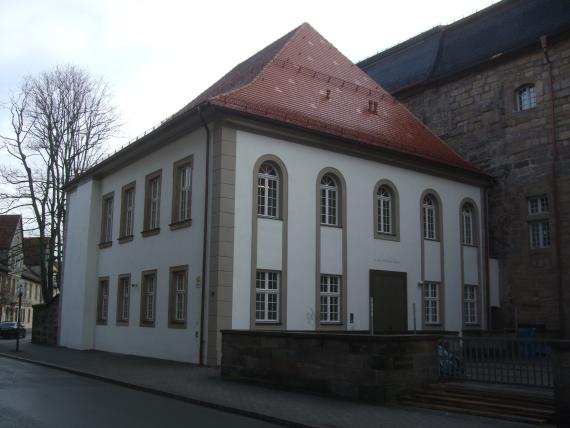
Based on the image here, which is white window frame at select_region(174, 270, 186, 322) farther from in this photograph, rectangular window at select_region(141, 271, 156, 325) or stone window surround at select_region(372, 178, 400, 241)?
stone window surround at select_region(372, 178, 400, 241)

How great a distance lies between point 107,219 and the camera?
1022 inches

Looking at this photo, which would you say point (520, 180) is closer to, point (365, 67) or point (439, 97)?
point (439, 97)

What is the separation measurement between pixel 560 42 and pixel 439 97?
5786mm

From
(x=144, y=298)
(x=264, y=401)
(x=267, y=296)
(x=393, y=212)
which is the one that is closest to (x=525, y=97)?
(x=393, y=212)

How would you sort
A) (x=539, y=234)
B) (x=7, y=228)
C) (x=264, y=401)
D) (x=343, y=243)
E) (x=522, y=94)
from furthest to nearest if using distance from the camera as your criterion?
(x=7, y=228) < (x=522, y=94) < (x=539, y=234) < (x=343, y=243) < (x=264, y=401)

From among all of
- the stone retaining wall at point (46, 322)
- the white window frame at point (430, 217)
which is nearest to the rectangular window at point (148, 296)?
the stone retaining wall at point (46, 322)

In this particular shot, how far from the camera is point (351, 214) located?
20.7 metres

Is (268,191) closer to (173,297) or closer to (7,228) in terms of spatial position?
(173,297)

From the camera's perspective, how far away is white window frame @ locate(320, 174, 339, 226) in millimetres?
20266

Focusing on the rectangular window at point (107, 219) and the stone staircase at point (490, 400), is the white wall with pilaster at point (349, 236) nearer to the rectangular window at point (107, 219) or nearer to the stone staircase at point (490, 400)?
the stone staircase at point (490, 400)

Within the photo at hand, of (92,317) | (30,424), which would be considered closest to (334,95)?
(92,317)

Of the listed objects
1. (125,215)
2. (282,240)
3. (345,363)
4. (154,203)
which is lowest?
(345,363)

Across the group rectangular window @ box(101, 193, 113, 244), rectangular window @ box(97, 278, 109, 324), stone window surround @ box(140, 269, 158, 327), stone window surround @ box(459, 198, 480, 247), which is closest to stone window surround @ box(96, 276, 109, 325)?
rectangular window @ box(97, 278, 109, 324)

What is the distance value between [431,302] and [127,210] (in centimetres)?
1162
